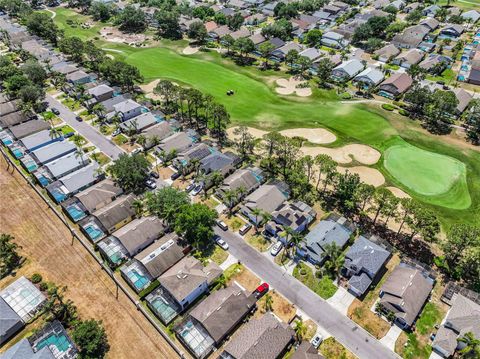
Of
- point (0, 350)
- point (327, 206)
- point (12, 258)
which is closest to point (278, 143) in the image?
point (327, 206)

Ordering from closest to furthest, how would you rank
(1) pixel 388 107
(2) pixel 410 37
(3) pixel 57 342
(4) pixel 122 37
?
1. (3) pixel 57 342
2. (1) pixel 388 107
3. (2) pixel 410 37
4. (4) pixel 122 37

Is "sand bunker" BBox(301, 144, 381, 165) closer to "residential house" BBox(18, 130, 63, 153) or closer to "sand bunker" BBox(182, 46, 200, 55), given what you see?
"residential house" BBox(18, 130, 63, 153)

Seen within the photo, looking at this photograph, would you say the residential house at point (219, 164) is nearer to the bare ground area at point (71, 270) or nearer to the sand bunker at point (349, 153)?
the sand bunker at point (349, 153)

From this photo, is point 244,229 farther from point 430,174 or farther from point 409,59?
point 409,59

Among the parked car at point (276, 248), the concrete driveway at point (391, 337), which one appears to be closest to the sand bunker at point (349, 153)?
Result: the parked car at point (276, 248)

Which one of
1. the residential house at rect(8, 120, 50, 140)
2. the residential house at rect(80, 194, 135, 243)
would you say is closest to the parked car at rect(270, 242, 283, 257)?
the residential house at rect(80, 194, 135, 243)

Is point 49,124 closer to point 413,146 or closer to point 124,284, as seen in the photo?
point 124,284

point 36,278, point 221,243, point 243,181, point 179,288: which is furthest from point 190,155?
point 36,278
